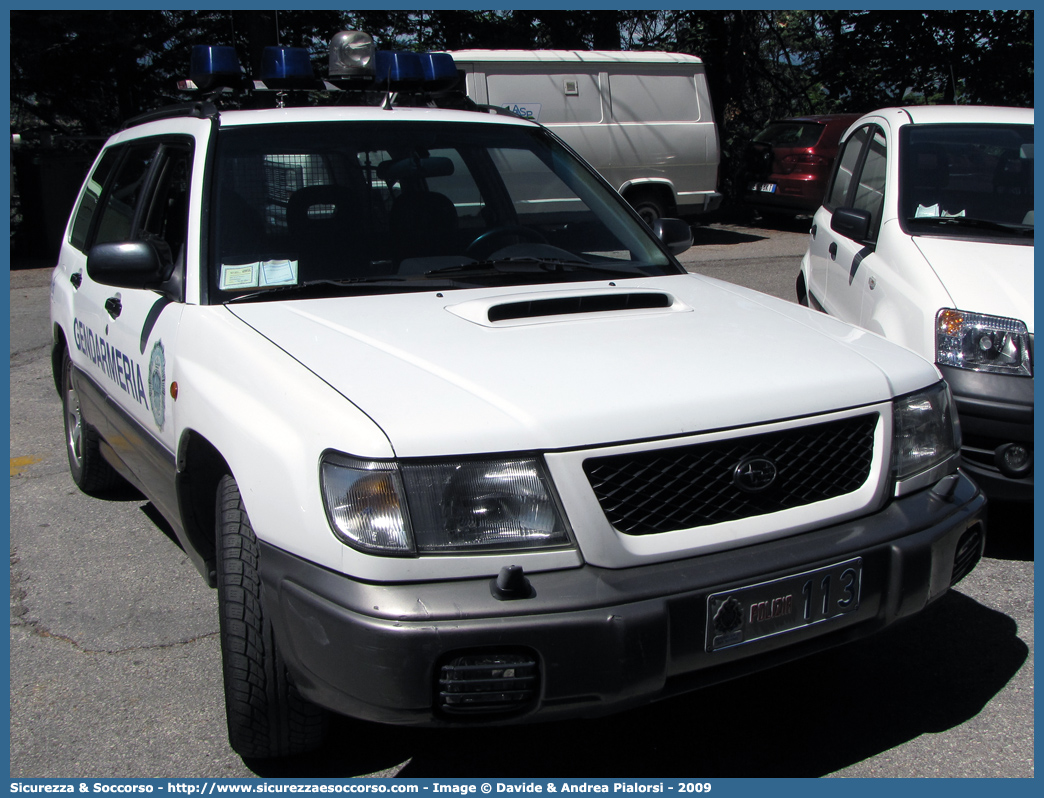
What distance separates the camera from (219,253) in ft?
9.84

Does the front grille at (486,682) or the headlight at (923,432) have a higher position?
the headlight at (923,432)

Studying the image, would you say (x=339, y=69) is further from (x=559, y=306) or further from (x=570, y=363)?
(x=570, y=363)

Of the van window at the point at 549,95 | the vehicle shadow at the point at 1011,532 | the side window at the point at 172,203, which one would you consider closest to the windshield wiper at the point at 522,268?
the side window at the point at 172,203

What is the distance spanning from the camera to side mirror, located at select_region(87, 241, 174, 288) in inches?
117

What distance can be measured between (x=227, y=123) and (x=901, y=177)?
3.22m

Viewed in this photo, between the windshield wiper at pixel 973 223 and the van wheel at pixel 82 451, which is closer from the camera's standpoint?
the van wheel at pixel 82 451

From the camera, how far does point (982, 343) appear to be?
380 cm

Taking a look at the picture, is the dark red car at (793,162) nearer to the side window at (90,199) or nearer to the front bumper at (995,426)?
the front bumper at (995,426)

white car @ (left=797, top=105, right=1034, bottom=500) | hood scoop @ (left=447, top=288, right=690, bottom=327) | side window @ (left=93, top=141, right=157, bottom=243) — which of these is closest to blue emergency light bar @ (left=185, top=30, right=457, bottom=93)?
side window @ (left=93, top=141, right=157, bottom=243)

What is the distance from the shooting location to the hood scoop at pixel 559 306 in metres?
2.74

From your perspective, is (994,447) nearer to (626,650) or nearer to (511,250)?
(511,250)

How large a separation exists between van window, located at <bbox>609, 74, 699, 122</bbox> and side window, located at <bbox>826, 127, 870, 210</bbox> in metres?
7.51

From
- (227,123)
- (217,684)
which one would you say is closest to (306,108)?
(227,123)

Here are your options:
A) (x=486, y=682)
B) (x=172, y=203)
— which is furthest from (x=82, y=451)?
(x=486, y=682)
